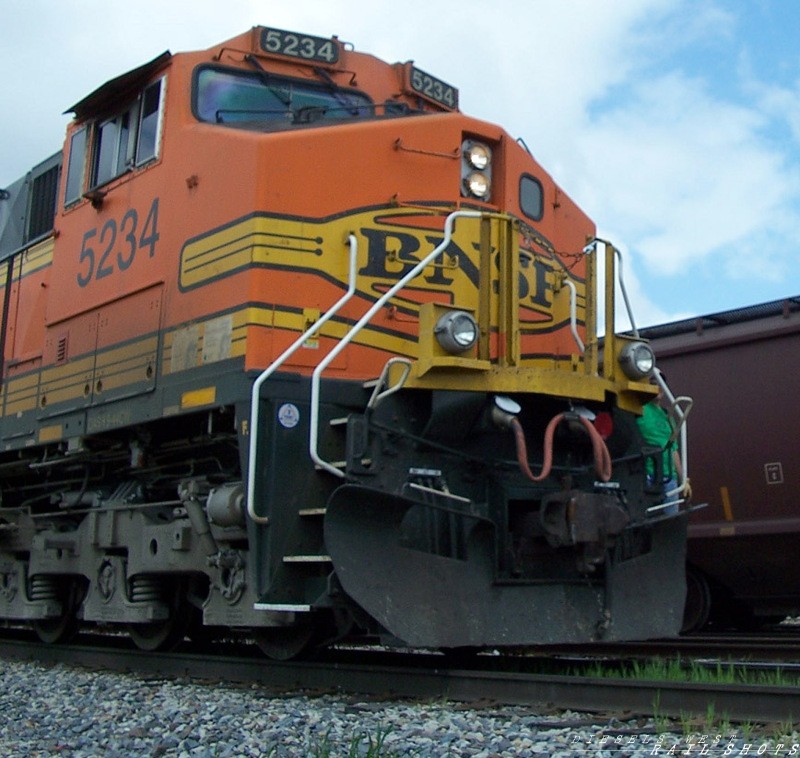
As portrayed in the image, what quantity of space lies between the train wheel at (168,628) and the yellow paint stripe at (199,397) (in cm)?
129

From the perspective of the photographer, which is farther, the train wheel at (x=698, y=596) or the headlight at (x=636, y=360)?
the train wheel at (x=698, y=596)

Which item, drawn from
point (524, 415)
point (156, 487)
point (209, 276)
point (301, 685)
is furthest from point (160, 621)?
point (524, 415)

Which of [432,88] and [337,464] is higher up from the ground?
[432,88]

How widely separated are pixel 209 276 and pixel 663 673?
318cm

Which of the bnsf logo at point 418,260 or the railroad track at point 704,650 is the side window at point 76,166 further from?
the railroad track at point 704,650

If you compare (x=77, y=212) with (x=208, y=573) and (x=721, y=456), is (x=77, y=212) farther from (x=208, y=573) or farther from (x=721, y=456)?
(x=721, y=456)

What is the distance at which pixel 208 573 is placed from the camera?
19.3ft

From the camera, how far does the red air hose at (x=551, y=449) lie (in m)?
5.21

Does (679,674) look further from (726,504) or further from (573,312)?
(726,504)

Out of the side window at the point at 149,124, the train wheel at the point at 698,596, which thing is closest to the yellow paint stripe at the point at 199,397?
the side window at the point at 149,124

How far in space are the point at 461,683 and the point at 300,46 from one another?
398 centimetres

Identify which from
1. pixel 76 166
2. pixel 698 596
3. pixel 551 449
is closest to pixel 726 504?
pixel 698 596

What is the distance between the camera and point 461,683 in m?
5.09

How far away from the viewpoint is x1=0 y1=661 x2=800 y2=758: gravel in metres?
3.76
